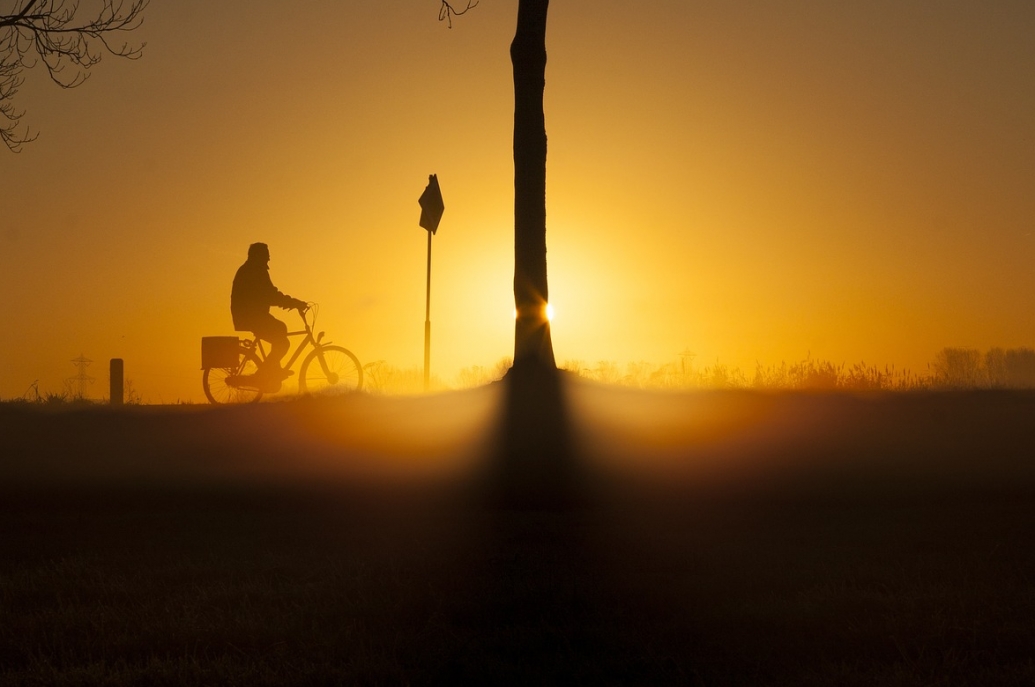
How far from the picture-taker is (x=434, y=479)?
11.5 m

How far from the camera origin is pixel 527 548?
25.4 feet

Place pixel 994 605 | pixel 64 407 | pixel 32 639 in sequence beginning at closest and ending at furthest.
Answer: pixel 32 639 → pixel 994 605 → pixel 64 407

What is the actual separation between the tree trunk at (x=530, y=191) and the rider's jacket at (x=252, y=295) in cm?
524

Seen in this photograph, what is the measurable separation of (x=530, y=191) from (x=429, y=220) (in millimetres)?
5661

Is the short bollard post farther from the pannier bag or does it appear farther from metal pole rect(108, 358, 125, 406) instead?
the pannier bag

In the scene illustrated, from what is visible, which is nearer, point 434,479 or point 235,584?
point 235,584

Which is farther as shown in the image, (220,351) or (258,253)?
(220,351)

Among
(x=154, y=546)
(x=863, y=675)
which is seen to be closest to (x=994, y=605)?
(x=863, y=675)

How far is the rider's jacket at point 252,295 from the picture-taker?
1753 cm

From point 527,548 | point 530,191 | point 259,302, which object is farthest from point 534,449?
point 259,302

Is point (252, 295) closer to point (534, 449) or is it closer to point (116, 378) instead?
point (116, 378)

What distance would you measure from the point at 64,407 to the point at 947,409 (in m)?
13.9

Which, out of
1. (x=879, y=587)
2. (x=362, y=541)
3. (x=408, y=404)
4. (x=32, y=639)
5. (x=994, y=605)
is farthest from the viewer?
(x=408, y=404)

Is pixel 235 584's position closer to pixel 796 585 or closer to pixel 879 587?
pixel 796 585
